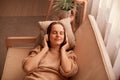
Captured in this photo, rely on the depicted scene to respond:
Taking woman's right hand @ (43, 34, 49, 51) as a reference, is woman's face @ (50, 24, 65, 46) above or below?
above

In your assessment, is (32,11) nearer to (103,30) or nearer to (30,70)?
(103,30)

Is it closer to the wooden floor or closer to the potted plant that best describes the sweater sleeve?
the potted plant

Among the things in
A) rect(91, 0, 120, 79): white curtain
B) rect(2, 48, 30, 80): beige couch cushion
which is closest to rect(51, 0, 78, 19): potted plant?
rect(91, 0, 120, 79): white curtain

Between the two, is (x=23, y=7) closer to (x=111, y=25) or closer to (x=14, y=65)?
(x=14, y=65)

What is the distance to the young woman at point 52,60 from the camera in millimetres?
1679

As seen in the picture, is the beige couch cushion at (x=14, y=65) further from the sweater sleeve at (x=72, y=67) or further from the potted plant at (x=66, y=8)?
the potted plant at (x=66, y=8)

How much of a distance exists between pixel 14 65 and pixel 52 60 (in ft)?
1.42

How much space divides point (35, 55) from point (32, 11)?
76.7 inches

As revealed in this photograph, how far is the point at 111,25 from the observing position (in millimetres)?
2045

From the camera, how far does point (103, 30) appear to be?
7.77 feet

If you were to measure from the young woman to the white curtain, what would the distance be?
1.22ft

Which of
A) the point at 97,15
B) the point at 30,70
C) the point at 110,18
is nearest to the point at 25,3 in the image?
the point at 97,15

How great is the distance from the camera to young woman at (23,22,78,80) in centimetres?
168

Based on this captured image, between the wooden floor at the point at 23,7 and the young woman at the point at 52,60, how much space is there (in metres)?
1.79
